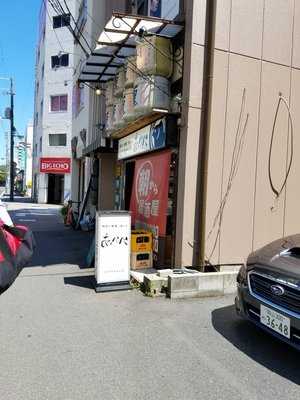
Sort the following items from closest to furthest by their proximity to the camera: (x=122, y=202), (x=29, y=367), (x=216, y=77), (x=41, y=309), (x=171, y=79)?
(x=29, y=367)
(x=41, y=309)
(x=216, y=77)
(x=171, y=79)
(x=122, y=202)

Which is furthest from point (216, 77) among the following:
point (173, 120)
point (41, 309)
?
point (41, 309)

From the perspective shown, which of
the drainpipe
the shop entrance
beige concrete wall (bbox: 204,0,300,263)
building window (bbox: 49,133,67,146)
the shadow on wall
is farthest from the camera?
the shop entrance

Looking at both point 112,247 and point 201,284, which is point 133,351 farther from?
point 112,247

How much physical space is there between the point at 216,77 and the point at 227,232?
2.63 meters

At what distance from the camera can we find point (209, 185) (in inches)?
285

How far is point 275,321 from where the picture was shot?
4.19m

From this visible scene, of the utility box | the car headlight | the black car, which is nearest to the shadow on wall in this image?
the black car

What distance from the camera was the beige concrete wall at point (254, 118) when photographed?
7.28 meters

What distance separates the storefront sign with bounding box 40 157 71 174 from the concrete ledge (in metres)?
29.3

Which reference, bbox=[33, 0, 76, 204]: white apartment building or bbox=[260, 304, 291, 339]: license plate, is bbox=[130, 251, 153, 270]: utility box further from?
bbox=[33, 0, 76, 204]: white apartment building

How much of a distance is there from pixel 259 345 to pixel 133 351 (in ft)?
4.57

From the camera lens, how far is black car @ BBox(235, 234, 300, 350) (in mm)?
4016

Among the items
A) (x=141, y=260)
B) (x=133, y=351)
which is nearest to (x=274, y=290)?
(x=133, y=351)

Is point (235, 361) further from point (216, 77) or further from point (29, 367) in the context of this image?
point (216, 77)
